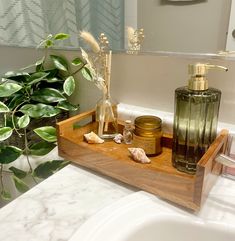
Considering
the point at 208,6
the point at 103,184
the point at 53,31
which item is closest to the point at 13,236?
the point at 103,184

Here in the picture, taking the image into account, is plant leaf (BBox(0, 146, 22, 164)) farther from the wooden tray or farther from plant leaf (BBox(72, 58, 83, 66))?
plant leaf (BBox(72, 58, 83, 66))

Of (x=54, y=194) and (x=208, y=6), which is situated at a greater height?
(x=208, y=6)

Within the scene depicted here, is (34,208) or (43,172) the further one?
(43,172)

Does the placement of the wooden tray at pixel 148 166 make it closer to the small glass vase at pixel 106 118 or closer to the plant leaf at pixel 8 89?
the small glass vase at pixel 106 118

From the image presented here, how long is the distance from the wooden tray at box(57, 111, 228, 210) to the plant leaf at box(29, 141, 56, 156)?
115 millimetres

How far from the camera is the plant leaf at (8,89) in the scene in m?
0.69

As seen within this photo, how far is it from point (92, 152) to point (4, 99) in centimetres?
38

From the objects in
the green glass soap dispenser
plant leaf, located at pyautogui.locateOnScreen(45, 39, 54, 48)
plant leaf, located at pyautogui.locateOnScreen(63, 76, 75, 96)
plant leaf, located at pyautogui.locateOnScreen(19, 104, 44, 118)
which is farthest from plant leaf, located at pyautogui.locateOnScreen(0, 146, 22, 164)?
the green glass soap dispenser

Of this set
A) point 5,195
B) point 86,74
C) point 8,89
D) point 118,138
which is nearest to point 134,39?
point 86,74

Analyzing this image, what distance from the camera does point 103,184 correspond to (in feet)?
1.78

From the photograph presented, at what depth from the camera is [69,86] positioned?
0.72 meters

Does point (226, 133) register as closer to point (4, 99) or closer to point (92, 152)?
point (92, 152)

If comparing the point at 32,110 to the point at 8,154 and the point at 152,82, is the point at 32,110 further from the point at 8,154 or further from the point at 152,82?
the point at 152,82

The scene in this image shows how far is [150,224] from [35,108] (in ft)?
1.46
